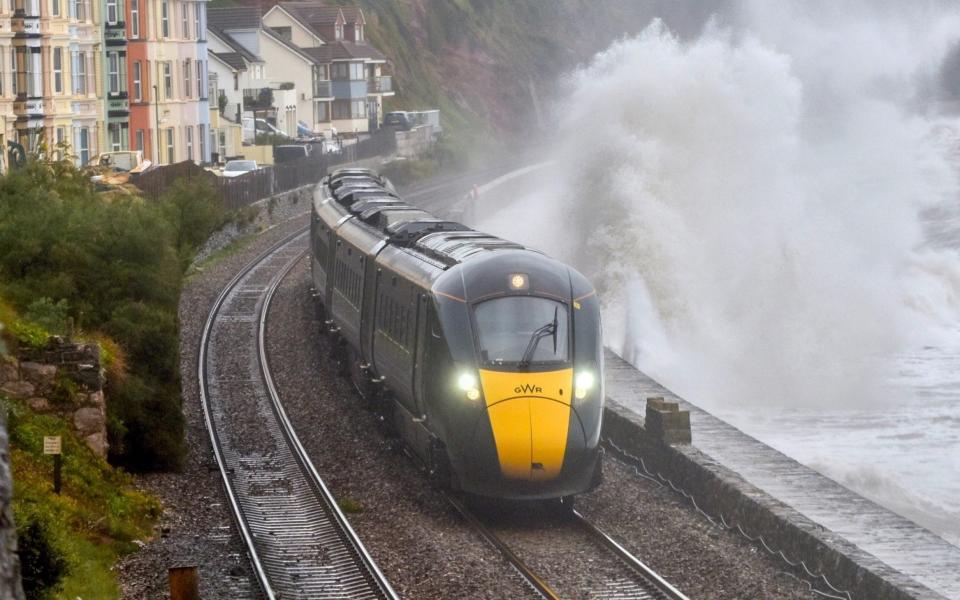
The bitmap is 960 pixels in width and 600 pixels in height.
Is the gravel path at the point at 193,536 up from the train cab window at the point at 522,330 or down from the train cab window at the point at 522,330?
down

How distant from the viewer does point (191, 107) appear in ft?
210

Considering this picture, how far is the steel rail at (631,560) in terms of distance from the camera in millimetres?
13180

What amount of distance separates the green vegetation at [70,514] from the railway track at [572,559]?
3.58 m

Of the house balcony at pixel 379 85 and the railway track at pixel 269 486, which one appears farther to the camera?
the house balcony at pixel 379 85

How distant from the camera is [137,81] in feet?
191

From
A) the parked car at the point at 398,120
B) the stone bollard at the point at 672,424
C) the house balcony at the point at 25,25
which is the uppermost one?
the house balcony at the point at 25,25

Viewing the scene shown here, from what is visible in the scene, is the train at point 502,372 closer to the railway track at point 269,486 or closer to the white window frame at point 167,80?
the railway track at point 269,486

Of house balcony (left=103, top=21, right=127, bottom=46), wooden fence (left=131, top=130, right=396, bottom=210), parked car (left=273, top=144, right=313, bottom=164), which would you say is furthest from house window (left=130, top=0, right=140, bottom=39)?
parked car (left=273, top=144, right=313, bottom=164)

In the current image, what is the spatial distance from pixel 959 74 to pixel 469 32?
43273mm

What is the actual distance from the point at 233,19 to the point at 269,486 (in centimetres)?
7426

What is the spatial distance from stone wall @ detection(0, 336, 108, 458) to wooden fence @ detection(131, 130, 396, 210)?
2426 centimetres

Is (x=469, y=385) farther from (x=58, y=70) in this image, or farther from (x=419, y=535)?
(x=58, y=70)

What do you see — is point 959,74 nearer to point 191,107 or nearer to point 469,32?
point 469,32

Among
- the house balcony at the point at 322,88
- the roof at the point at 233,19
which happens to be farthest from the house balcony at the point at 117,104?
the house balcony at the point at 322,88
